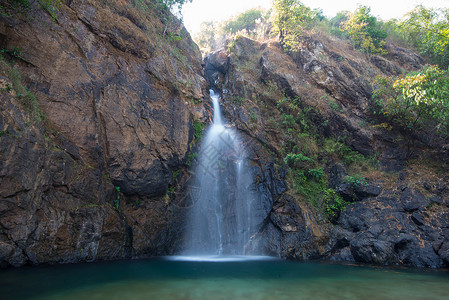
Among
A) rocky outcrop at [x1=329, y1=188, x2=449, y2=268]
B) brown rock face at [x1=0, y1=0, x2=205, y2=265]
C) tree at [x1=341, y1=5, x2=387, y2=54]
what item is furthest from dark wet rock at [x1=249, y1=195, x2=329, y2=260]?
tree at [x1=341, y1=5, x2=387, y2=54]

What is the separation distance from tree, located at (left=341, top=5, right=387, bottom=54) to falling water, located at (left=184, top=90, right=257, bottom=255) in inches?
549

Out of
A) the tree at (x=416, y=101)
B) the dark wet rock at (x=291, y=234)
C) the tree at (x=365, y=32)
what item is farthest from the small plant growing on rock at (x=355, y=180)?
the tree at (x=365, y=32)

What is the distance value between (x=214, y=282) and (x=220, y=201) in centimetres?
637

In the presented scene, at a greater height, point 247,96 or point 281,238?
point 247,96

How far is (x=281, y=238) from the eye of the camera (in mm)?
10898

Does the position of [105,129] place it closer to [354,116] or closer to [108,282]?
[108,282]

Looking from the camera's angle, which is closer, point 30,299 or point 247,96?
point 30,299

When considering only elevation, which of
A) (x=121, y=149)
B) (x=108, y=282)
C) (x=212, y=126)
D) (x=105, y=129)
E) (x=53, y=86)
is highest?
(x=212, y=126)

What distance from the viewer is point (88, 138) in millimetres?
8570

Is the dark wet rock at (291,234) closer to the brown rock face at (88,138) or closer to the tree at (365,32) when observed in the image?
the brown rock face at (88,138)

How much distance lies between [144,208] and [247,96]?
10.2 metres

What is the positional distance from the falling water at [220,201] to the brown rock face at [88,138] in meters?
1.51

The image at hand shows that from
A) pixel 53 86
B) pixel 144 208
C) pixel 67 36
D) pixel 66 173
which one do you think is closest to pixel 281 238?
pixel 144 208

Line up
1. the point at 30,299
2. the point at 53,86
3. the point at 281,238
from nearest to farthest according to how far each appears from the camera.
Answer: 1. the point at 30,299
2. the point at 53,86
3. the point at 281,238
